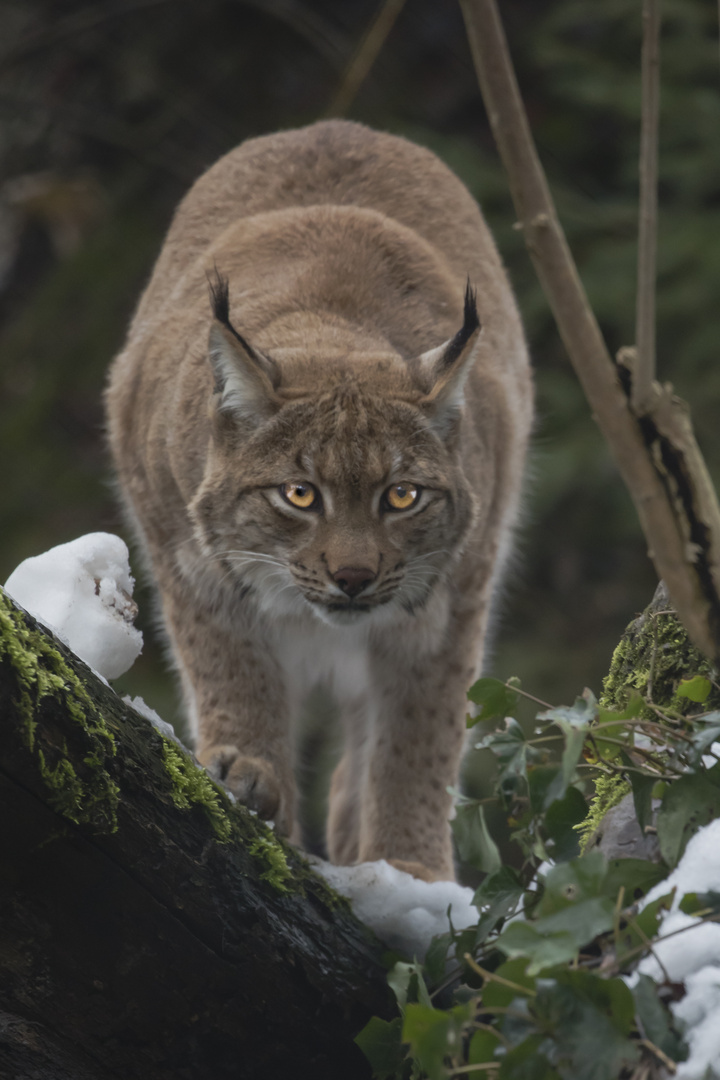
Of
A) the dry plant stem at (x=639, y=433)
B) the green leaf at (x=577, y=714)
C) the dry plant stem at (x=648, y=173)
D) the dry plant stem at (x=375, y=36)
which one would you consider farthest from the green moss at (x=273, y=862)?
the dry plant stem at (x=375, y=36)

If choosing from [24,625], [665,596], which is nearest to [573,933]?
[24,625]

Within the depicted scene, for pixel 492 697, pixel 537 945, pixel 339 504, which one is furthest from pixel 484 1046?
pixel 339 504

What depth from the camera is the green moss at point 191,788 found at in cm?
212

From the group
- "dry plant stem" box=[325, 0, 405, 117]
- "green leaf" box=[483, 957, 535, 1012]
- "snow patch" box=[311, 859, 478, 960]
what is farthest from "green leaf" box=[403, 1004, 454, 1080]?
"dry plant stem" box=[325, 0, 405, 117]

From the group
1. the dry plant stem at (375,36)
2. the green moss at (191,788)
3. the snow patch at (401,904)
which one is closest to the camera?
the green moss at (191,788)

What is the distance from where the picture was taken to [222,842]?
2188mm

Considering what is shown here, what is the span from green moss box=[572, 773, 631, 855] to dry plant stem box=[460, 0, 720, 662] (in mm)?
656

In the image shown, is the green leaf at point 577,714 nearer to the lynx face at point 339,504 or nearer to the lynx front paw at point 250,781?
the lynx face at point 339,504

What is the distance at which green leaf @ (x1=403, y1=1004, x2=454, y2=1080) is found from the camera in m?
1.52

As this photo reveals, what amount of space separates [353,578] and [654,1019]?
1.60 metres

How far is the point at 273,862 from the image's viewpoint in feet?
7.59

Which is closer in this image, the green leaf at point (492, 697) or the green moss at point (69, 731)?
the green moss at point (69, 731)

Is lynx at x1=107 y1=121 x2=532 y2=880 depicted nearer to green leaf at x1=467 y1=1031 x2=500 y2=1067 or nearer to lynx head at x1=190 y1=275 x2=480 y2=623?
lynx head at x1=190 y1=275 x2=480 y2=623

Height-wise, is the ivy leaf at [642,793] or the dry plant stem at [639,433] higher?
the dry plant stem at [639,433]
